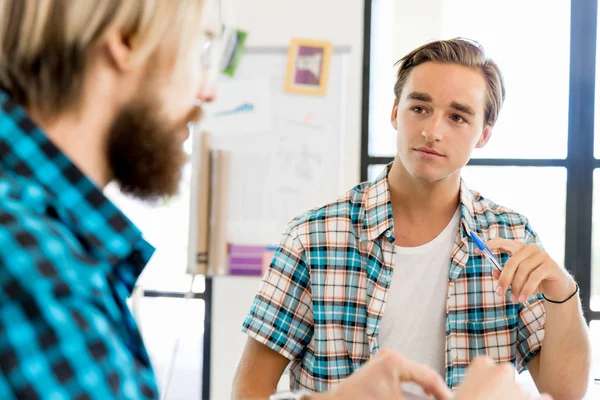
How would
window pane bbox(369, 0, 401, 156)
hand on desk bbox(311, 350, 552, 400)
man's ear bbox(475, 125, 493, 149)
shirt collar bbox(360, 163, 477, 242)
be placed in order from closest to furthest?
hand on desk bbox(311, 350, 552, 400) < shirt collar bbox(360, 163, 477, 242) < man's ear bbox(475, 125, 493, 149) < window pane bbox(369, 0, 401, 156)

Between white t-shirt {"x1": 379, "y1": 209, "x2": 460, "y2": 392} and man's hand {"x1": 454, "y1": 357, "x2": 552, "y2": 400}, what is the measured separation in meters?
0.72

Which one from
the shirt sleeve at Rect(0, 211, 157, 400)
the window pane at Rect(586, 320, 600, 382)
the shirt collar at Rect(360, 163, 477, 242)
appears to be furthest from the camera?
the window pane at Rect(586, 320, 600, 382)

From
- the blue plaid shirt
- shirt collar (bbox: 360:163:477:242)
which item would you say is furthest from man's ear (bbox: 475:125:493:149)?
the blue plaid shirt

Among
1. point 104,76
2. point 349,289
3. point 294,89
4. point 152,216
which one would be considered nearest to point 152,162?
point 104,76

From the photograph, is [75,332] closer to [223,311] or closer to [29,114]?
[29,114]

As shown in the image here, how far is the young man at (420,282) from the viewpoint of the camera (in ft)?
4.66

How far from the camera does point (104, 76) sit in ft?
2.21

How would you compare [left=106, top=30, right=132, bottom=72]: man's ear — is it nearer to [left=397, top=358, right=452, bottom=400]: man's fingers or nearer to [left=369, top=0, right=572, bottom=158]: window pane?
[left=397, top=358, right=452, bottom=400]: man's fingers

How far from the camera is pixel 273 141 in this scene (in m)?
2.74

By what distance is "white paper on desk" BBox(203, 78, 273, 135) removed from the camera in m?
2.74

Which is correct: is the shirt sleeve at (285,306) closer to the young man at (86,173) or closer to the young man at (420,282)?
the young man at (420,282)

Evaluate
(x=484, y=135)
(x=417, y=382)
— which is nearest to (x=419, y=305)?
(x=484, y=135)

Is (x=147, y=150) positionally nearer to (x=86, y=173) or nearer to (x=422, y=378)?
(x=86, y=173)

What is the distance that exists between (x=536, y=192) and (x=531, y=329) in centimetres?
147
